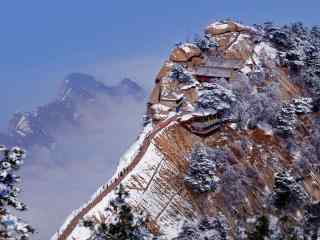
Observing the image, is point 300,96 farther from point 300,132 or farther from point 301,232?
point 301,232

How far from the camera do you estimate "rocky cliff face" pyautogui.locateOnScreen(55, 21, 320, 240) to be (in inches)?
2270

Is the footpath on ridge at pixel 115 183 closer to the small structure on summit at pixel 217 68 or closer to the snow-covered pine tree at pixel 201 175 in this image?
the snow-covered pine tree at pixel 201 175

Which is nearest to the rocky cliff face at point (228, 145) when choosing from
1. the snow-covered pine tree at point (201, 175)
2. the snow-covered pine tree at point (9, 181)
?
the snow-covered pine tree at point (201, 175)

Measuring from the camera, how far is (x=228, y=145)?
6569 centimetres

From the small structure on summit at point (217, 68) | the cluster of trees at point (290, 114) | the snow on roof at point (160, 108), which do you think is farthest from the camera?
the small structure on summit at point (217, 68)

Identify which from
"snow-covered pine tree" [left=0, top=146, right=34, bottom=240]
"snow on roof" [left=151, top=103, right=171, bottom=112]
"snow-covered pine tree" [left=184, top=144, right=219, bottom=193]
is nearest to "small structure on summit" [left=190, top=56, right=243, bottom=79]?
"snow on roof" [left=151, top=103, right=171, bottom=112]

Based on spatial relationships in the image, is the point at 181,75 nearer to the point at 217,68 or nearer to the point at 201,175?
the point at 217,68

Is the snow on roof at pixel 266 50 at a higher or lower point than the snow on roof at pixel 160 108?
higher

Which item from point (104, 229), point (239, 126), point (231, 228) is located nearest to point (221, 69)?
point (239, 126)

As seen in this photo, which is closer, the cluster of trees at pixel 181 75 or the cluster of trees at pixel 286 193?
the cluster of trees at pixel 286 193

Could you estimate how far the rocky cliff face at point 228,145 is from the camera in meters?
57.7

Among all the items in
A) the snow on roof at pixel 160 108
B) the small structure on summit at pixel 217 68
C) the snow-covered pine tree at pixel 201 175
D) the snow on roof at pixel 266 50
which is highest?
the snow on roof at pixel 266 50

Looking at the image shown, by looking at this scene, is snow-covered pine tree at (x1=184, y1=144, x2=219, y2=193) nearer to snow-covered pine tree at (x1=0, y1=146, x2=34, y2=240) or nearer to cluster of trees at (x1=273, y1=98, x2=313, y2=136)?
cluster of trees at (x1=273, y1=98, x2=313, y2=136)

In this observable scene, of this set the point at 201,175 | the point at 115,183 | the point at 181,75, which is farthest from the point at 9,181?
the point at 181,75
